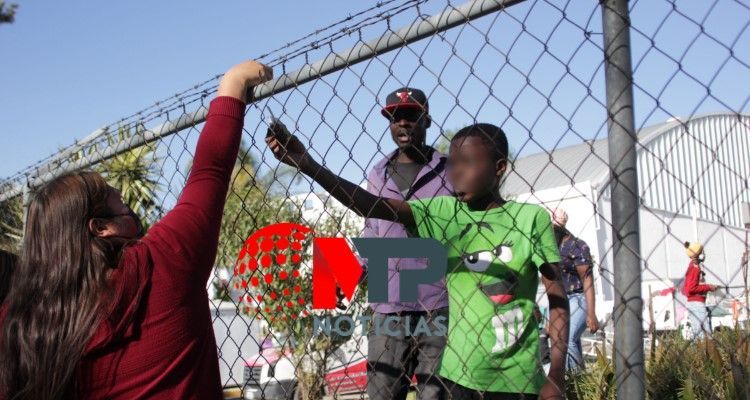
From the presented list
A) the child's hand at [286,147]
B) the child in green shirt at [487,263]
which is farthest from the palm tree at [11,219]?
the child in green shirt at [487,263]

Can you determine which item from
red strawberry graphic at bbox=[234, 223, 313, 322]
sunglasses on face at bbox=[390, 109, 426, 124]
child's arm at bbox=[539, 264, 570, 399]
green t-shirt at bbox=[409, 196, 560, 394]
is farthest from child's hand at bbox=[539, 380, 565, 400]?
red strawberry graphic at bbox=[234, 223, 313, 322]

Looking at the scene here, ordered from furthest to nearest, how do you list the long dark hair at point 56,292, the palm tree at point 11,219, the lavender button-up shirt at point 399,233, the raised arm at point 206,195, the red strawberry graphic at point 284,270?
the red strawberry graphic at point 284,270, the palm tree at point 11,219, the lavender button-up shirt at point 399,233, the raised arm at point 206,195, the long dark hair at point 56,292

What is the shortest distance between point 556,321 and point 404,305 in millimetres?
866

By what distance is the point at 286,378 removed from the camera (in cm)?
856

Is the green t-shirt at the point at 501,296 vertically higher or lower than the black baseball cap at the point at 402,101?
lower

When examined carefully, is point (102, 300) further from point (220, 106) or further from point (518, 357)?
point (518, 357)

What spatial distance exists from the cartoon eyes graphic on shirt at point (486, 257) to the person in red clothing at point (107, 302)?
949mm

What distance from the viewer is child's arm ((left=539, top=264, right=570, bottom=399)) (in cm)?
231

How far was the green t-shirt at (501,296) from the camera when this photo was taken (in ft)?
7.93

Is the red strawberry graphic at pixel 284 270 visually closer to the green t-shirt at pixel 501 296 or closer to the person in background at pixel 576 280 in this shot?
the person in background at pixel 576 280

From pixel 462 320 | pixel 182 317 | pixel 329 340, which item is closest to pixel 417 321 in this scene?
pixel 462 320

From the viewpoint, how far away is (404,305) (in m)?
3.15

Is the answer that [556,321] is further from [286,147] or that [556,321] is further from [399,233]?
[286,147]

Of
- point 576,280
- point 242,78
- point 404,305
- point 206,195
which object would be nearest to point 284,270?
point 576,280
